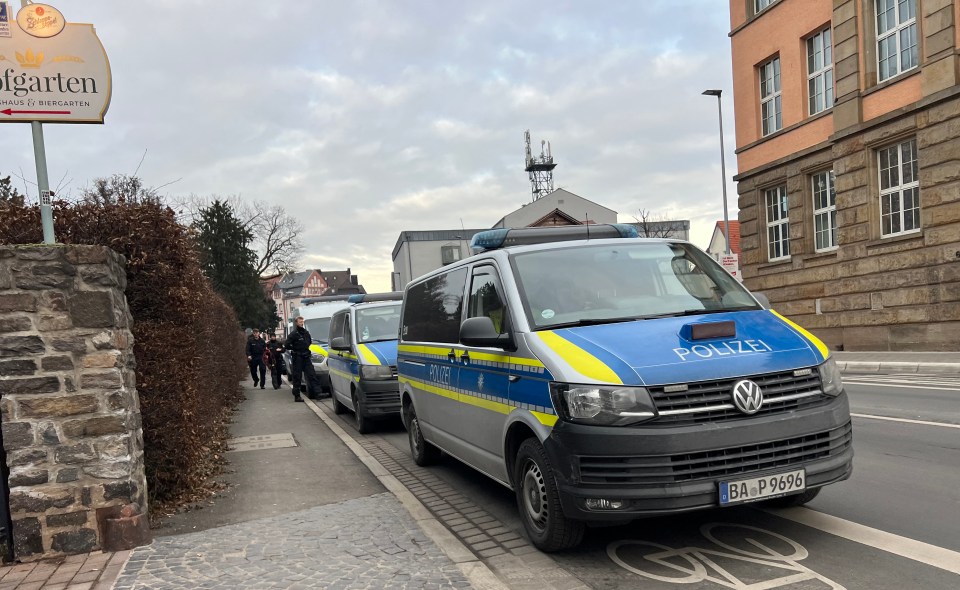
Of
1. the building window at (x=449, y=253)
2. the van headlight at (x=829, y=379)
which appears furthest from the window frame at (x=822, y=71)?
the building window at (x=449, y=253)

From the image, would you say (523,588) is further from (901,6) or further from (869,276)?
(901,6)

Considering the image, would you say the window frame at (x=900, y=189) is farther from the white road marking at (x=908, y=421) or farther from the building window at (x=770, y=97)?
the white road marking at (x=908, y=421)

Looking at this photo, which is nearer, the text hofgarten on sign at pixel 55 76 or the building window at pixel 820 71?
the text hofgarten on sign at pixel 55 76

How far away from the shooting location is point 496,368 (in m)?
5.12

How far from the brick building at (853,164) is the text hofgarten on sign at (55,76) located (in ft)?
61.9

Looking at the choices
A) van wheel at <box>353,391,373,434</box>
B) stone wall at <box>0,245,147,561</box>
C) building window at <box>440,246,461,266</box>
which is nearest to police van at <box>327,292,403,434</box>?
van wheel at <box>353,391,373,434</box>

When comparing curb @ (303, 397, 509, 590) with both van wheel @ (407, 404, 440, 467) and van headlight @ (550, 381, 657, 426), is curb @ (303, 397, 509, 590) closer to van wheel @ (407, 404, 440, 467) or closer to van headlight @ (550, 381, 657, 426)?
van wheel @ (407, 404, 440, 467)

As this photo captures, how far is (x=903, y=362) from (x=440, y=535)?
1485cm

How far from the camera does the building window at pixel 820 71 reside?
74.2ft

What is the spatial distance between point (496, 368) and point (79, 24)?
4.06 metres

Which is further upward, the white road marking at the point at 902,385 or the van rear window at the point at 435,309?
the van rear window at the point at 435,309

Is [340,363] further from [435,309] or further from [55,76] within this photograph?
[55,76]

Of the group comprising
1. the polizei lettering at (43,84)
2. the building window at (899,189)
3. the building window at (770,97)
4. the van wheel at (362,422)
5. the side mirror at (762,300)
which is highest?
the building window at (770,97)

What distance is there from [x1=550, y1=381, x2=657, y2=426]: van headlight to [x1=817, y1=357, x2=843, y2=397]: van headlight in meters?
1.17
